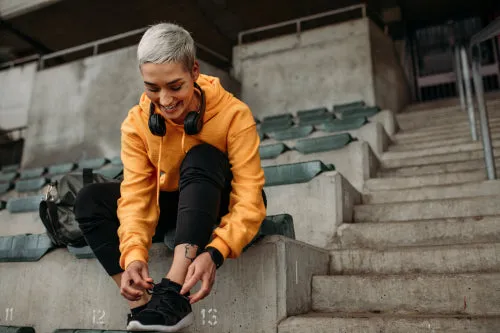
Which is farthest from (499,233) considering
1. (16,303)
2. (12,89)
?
(12,89)

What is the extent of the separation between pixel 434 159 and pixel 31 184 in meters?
2.57

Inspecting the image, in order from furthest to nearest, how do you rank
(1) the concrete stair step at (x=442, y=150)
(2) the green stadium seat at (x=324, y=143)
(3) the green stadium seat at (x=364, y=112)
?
(3) the green stadium seat at (x=364, y=112) → (1) the concrete stair step at (x=442, y=150) → (2) the green stadium seat at (x=324, y=143)

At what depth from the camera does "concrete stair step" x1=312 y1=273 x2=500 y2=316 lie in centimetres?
112

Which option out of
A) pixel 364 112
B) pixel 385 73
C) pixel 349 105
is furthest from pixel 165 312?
pixel 385 73

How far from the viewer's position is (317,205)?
67.6 inches

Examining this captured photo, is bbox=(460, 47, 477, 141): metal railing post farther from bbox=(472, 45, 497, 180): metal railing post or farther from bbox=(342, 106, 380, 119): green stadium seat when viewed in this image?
bbox=(342, 106, 380, 119): green stadium seat

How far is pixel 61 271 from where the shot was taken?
1349mm

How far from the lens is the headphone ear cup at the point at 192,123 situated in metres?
0.97

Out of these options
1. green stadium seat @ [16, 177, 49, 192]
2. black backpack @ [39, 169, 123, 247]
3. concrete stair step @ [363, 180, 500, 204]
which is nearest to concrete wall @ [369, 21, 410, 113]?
concrete stair step @ [363, 180, 500, 204]

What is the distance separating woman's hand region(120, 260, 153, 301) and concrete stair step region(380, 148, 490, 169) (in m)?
1.89

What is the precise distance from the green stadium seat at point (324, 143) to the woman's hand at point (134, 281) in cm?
160

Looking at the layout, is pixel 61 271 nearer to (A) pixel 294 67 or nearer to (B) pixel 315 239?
(B) pixel 315 239

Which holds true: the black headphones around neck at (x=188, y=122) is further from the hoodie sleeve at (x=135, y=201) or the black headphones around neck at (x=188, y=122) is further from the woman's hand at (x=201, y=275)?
the woman's hand at (x=201, y=275)

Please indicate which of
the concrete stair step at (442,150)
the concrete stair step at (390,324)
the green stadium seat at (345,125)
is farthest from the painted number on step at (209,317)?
the green stadium seat at (345,125)
